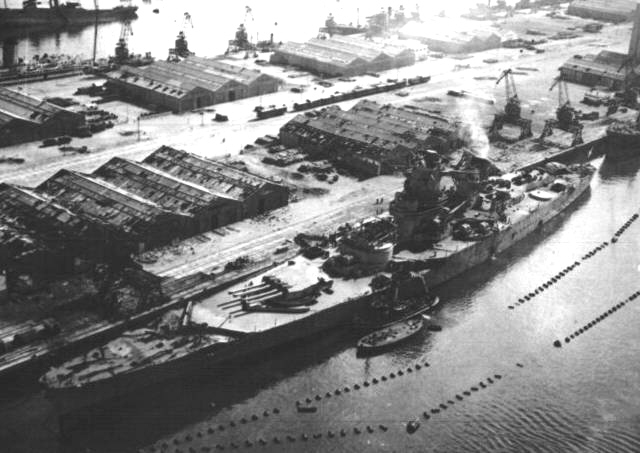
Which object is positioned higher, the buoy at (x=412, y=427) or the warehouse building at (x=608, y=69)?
the warehouse building at (x=608, y=69)

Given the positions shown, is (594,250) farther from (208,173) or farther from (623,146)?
(208,173)

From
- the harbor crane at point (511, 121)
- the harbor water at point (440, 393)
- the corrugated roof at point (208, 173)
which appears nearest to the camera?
the harbor water at point (440, 393)

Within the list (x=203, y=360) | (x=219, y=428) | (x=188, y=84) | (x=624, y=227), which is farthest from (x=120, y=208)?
(x=624, y=227)

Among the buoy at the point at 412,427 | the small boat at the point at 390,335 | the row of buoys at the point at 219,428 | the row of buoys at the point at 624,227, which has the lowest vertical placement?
the row of buoys at the point at 219,428

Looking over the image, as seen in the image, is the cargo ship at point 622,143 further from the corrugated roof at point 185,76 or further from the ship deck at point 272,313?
the ship deck at point 272,313

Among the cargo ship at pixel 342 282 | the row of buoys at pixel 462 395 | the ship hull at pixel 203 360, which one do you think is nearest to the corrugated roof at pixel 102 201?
the cargo ship at pixel 342 282

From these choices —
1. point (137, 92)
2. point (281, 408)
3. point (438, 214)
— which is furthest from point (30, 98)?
point (281, 408)

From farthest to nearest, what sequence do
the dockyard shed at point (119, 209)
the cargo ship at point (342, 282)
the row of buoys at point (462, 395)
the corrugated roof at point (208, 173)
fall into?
the corrugated roof at point (208, 173)
the dockyard shed at point (119, 209)
the row of buoys at point (462, 395)
the cargo ship at point (342, 282)

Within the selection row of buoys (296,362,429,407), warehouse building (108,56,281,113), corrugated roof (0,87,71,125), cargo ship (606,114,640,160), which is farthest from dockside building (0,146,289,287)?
cargo ship (606,114,640,160)
